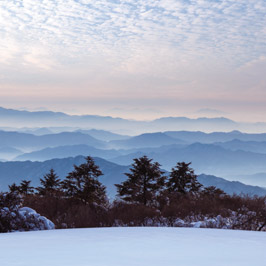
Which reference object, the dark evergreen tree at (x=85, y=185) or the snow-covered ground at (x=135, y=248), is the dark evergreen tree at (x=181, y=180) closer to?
the dark evergreen tree at (x=85, y=185)

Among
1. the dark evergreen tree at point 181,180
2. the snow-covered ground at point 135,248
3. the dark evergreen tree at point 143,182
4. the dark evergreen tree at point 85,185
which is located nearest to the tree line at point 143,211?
the dark evergreen tree at point 85,185

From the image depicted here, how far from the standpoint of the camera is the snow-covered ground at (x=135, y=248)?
5.25 metres

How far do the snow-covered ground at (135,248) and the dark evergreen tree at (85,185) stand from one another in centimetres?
1566

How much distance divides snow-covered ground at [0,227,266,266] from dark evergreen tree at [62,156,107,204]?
15659 millimetres

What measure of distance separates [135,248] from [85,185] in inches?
850

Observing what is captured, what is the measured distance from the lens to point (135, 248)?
19.8ft

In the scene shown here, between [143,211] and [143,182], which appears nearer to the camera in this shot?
[143,211]

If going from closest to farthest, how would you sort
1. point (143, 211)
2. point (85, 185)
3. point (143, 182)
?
1. point (143, 211)
2. point (85, 185)
3. point (143, 182)

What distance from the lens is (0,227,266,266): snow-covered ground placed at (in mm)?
5246

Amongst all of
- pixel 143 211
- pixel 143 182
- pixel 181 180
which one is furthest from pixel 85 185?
pixel 181 180

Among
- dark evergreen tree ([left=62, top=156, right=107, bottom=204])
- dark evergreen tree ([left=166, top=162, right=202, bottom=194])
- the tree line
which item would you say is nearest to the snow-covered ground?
the tree line

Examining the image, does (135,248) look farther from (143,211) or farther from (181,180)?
(181,180)

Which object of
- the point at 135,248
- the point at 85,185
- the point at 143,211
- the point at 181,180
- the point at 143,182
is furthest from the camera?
the point at 181,180

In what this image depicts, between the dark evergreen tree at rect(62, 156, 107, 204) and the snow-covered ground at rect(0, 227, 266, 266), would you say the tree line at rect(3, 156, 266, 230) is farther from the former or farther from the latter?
the snow-covered ground at rect(0, 227, 266, 266)
